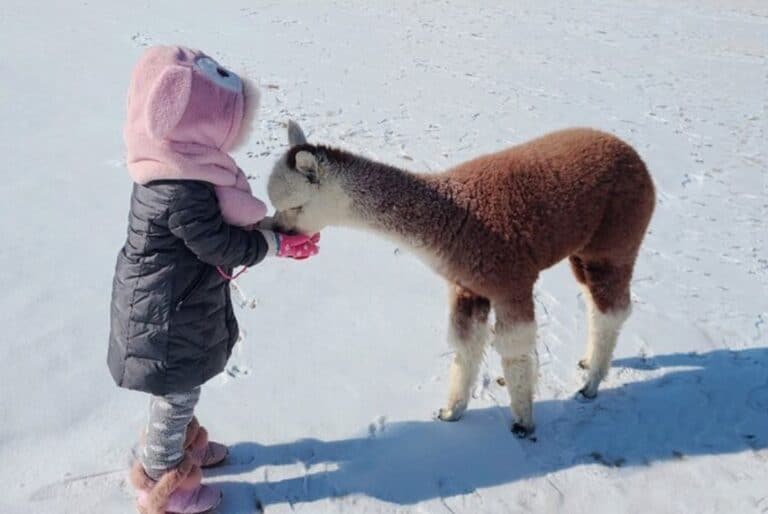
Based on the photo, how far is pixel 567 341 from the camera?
4199 millimetres

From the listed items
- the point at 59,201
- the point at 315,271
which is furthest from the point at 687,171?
the point at 59,201

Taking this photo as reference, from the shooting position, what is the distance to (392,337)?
4.16m

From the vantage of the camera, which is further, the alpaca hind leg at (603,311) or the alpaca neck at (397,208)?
A: the alpaca hind leg at (603,311)

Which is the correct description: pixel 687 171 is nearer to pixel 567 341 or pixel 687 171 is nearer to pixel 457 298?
pixel 567 341

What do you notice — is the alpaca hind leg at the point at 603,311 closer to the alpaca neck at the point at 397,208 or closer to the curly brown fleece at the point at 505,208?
the curly brown fleece at the point at 505,208

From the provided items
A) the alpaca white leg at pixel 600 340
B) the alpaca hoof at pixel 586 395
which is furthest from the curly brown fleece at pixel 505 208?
the alpaca hoof at pixel 586 395

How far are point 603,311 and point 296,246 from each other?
178 centimetres

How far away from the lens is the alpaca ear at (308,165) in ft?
9.80

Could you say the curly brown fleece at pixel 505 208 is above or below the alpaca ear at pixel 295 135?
below

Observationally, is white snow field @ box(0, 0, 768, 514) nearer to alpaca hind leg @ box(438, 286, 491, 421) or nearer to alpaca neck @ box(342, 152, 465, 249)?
alpaca hind leg @ box(438, 286, 491, 421)

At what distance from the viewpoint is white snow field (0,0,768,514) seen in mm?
3195

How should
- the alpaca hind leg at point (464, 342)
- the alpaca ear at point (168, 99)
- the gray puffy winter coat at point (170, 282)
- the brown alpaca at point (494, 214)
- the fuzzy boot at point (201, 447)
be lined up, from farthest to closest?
1. the alpaca hind leg at point (464, 342)
2. the brown alpaca at point (494, 214)
3. the fuzzy boot at point (201, 447)
4. the gray puffy winter coat at point (170, 282)
5. the alpaca ear at point (168, 99)

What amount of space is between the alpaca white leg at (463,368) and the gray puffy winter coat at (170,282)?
1256 mm

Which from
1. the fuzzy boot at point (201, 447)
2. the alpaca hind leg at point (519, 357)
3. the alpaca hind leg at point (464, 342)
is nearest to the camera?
the fuzzy boot at point (201, 447)
